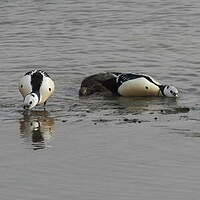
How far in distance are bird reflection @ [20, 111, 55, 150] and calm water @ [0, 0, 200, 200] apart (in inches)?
0.7

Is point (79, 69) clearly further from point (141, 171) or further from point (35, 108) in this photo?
point (141, 171)

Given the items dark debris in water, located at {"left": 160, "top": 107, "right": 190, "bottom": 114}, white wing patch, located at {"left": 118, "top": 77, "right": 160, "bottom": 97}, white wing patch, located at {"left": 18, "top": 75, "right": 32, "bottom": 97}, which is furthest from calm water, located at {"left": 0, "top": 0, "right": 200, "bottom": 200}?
white wing patch, located at {"left": 18, "top": 75, "right": 32, "bottom": 97}

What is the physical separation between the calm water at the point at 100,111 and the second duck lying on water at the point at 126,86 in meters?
0.22

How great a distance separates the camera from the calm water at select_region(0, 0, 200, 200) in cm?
909

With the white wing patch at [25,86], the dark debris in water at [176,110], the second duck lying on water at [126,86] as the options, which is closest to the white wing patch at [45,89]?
the white wing patch at [25,86]

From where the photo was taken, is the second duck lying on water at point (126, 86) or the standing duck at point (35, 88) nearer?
the standing duck at point (35, 88)

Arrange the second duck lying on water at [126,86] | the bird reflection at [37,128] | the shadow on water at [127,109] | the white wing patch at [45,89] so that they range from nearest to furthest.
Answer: the bird reflection at [37,128], the shadow on water at [127,109], the white wing patch at [45,89], the second duck lying on water at [126,86]

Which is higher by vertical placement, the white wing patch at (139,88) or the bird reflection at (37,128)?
the white wing patch at (139,88)

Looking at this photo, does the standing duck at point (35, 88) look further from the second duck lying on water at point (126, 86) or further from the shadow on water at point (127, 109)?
the second duck lying on water at point (126, 86)

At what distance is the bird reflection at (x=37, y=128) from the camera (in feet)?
37.3

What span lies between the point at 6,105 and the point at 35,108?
1.61 feet

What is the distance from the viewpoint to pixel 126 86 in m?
15.1

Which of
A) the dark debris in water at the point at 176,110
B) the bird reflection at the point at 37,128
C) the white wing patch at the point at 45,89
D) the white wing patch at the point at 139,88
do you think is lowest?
the bird reflection at the point at 37,128

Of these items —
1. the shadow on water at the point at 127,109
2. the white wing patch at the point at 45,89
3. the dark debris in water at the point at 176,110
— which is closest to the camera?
the shadow on water at the point at 127,109
